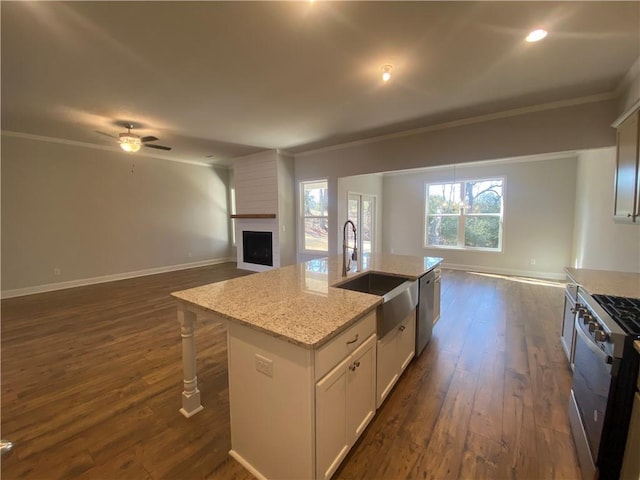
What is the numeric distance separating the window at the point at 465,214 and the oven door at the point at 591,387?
18.3 feet

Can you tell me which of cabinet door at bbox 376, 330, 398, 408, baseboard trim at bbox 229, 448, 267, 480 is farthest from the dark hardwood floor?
cabinet door at bbox 376, 330, 398, 408

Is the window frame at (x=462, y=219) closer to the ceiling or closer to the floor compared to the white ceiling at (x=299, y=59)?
closer to the floor

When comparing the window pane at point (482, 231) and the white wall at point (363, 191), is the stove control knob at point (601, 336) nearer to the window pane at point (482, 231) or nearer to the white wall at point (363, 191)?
the white wall at point (363, 191)

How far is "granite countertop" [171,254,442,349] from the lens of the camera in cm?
131

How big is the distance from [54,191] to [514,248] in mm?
9489

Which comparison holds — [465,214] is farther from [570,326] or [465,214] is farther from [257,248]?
[257,248]

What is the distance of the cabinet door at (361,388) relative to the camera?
1.54 meters

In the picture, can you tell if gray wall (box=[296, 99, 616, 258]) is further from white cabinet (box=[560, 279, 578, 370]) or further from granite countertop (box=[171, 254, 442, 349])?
granite countertop (box=[171, 254, 442, 349])

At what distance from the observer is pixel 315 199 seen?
635 cm

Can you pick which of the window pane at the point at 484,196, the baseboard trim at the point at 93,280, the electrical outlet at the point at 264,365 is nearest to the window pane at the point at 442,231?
the window pane at the point at 484,196

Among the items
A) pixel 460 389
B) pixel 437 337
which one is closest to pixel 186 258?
pixel 437 337

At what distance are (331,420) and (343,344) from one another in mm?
Result: 376

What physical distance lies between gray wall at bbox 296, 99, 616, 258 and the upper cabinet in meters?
1.19

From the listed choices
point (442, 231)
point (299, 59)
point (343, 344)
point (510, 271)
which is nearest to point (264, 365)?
point (343, 344)
